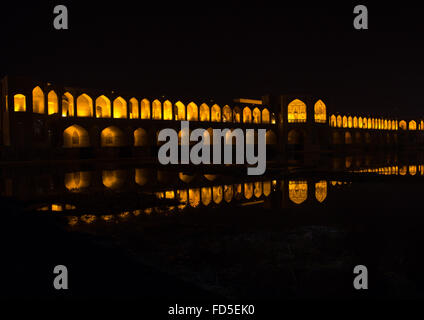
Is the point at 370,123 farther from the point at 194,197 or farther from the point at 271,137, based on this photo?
the point at 194,197

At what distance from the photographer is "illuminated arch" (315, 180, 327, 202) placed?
884 cm

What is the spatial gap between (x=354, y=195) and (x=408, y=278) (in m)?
5.75

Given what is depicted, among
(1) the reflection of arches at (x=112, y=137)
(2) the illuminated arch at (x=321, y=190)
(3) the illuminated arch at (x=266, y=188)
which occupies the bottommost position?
(2) the illuminated arch at (x=321, y=190)

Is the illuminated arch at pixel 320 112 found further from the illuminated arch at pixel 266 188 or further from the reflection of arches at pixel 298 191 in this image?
the illuminated arch at pixel 266 188

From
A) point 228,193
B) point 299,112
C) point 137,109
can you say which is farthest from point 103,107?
point 228,193

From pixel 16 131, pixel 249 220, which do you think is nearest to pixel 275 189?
pixel 249 220

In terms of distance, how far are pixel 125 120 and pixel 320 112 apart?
A: 2168 centimetres

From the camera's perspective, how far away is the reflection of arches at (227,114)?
35062 millimetres

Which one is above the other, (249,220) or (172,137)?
(172,137)

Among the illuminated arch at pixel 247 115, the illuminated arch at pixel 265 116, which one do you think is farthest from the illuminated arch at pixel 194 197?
the illuminated arch at pixel 265 116

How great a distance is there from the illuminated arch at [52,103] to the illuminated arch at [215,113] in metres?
14.2
